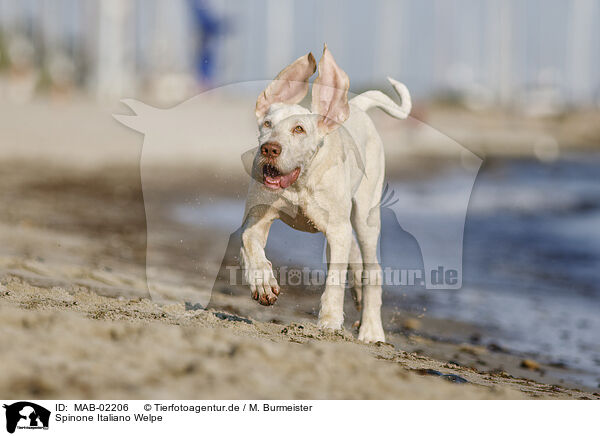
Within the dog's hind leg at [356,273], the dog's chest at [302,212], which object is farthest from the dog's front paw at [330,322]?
the dog's hind leg at [356,273]

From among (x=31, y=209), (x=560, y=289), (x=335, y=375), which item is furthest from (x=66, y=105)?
(x=335, y=375)

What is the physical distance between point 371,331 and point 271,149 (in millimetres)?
1559

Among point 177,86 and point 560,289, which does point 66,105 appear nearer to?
point 177,86

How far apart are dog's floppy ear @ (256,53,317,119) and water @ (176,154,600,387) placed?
0.80 metres

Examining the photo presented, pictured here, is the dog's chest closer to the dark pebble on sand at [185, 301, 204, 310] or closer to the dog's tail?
the dark pebble on sand at [185, 301, 204, 310]

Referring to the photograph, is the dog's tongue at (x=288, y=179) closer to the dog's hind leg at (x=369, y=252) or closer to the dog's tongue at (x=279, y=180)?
the dog's tongue at (x=279, y=180)

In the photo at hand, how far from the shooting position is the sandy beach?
9.51ft

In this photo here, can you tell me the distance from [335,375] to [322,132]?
4.92 ft

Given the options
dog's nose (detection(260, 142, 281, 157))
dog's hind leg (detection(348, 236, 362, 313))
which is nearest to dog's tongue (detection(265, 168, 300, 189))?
dog's nose (detection(260, 142, 281, 157))

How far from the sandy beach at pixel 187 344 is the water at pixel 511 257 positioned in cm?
39
